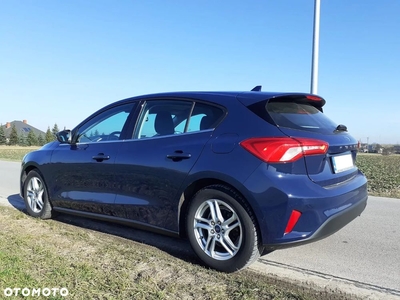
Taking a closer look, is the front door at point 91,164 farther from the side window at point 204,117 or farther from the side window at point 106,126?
the side window at point 204,117

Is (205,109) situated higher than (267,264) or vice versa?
(205,109)

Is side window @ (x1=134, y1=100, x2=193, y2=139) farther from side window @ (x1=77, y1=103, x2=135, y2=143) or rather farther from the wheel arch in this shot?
the wheel arch

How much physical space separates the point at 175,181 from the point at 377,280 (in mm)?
1993

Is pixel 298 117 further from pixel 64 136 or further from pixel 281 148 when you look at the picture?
pixel 64 136

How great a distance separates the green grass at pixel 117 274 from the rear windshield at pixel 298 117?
1.37 meters

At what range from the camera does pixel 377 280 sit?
3270 mm

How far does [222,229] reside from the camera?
3.34 m

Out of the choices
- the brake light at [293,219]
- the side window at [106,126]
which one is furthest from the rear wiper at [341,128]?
the side window at [106,126]

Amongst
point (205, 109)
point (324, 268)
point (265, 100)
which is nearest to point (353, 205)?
point (324, 268)

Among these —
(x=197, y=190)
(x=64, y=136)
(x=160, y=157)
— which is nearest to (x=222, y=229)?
(x=197, y=190)

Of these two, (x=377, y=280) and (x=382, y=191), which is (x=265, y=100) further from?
(x=382, y=191)

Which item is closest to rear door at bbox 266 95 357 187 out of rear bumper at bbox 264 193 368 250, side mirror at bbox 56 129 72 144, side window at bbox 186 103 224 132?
rear bumper at bbox 264 193 368 250

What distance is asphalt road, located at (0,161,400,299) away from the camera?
3.18m

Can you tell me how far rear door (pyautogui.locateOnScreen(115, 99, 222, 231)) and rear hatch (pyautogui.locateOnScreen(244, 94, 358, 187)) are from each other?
1.78 feet
